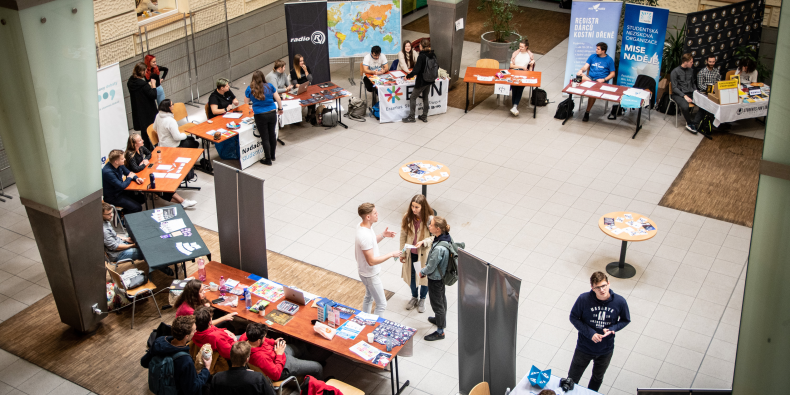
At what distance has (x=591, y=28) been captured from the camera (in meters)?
13.3

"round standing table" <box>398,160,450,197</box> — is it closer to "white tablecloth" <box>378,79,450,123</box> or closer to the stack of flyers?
"white tablecloth" <box>378,79,450,123</box>

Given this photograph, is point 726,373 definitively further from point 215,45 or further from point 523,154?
point 215,45

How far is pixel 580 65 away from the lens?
1359 centimetres

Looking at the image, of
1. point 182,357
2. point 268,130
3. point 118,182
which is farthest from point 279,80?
point 182,357

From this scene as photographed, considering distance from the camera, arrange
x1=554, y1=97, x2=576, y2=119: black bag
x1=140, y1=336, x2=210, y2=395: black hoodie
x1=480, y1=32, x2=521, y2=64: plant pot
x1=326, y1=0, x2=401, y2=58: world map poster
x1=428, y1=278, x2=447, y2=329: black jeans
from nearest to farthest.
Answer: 1. x1=140, y1=336, x2=210, y2=395: black hoodie
2. x1=428, y1=278, x2=447, y2=329: black jeans
3. x1=554, y1=97, x2=576, y2=119: black bag
4. x1=326, y1=0, x2=401, y2=58: world map poster
5. x1=480, y1=32, x2=521, y2=64: plant pot

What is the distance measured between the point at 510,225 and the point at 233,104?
16.2ft

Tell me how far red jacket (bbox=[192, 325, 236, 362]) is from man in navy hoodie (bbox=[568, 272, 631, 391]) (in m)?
3.05

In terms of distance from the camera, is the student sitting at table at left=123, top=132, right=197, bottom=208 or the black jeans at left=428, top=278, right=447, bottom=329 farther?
the student sitting at table at left=123, top=132, right=197, bottom=208

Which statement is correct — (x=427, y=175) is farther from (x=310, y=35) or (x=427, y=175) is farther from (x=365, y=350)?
(x=310, y=35)

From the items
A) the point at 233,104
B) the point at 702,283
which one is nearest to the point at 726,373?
the point at 702,283

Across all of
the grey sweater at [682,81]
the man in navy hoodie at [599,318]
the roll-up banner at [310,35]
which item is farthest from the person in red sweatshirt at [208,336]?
the grey sweater at [682,81]

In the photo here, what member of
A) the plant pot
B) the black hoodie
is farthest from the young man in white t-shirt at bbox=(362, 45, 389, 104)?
the black hoodie

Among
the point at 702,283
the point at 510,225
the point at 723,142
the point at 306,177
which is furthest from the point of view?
the point at 723,142

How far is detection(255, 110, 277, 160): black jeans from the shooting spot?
10969 mm
